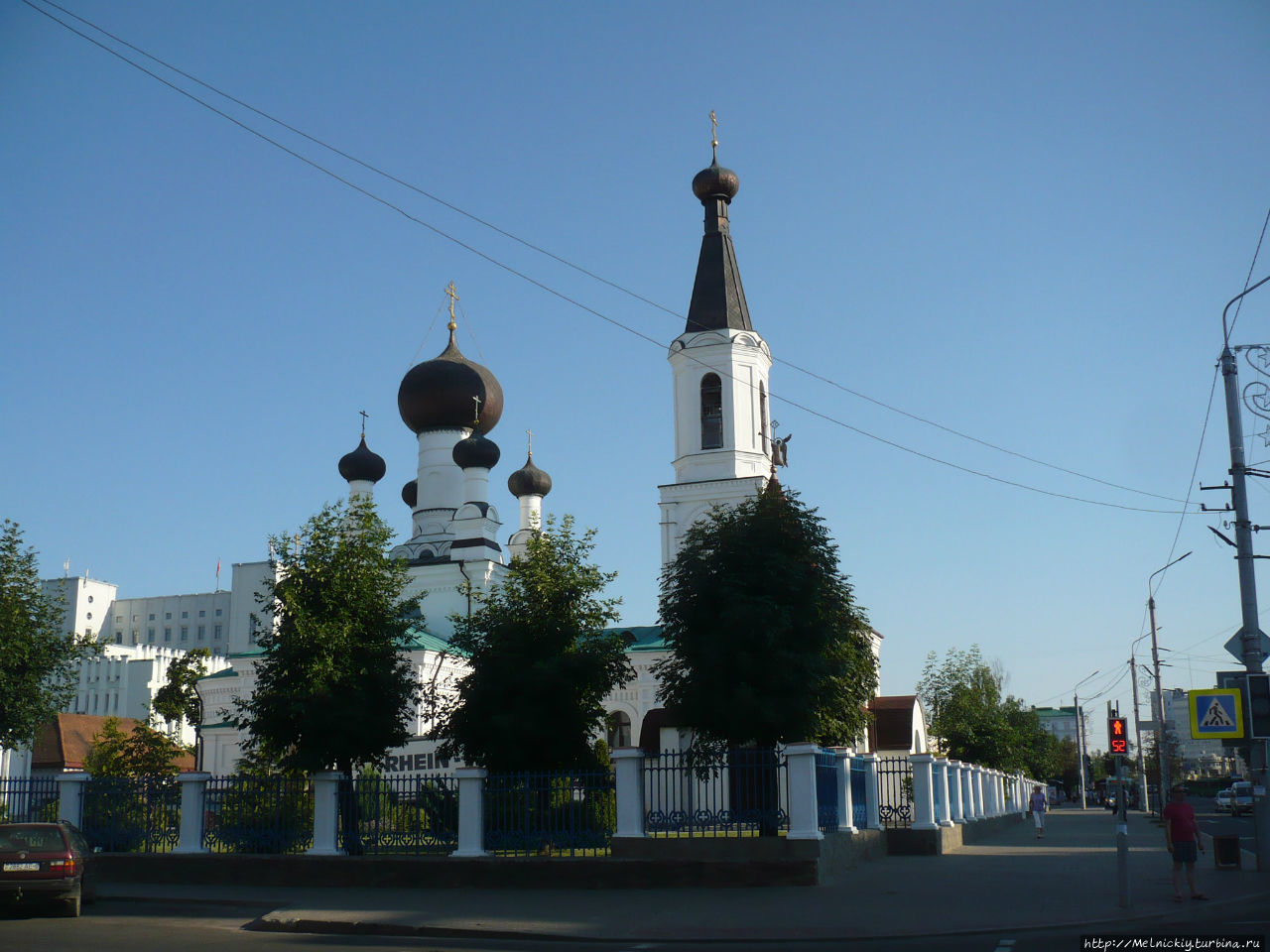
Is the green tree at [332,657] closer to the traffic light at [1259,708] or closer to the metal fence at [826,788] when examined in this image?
the metal fence at [826,788]

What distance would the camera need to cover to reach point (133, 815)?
753 inches

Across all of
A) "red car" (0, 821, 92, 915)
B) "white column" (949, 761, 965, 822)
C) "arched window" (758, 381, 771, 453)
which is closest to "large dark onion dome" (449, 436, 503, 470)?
"arched window" (758, 381, 771, 453)

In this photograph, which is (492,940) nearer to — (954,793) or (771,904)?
(771,904)

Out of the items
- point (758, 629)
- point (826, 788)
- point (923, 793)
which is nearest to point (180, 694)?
point (923, 793)

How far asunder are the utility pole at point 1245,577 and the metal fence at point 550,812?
8.80m

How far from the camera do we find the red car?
1379 centimetres

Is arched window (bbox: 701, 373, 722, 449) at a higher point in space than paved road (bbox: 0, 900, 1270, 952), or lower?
higher

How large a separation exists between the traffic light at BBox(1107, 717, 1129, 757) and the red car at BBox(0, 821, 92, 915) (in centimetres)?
1316

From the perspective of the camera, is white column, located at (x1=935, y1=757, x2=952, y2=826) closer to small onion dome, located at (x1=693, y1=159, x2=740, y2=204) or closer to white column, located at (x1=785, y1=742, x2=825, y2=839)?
white column, located at (x1=785, y1=742, x2=825, y2=839)

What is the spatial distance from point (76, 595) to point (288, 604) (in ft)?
347

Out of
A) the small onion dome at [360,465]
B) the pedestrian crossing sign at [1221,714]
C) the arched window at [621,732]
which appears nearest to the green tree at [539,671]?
the pedestrian crossing sign at [1221,714]

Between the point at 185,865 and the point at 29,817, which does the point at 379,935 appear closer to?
the point at 185,865

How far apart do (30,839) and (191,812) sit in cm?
470

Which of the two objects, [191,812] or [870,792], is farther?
[870,792]
